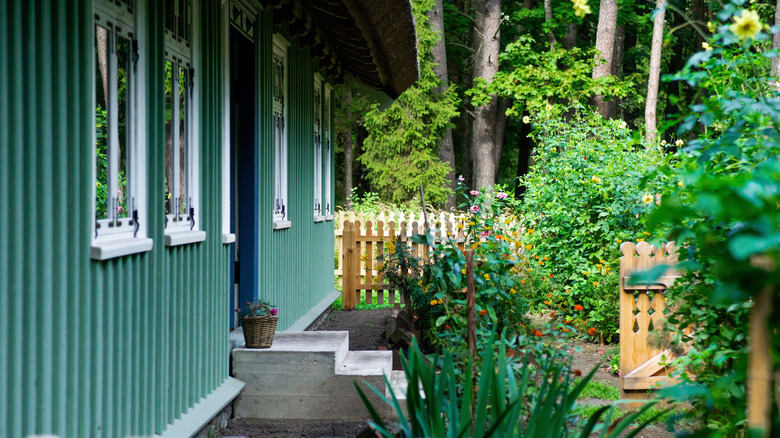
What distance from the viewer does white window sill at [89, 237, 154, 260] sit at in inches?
121

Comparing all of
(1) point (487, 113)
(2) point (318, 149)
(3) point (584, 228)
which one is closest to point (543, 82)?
(1) point (487, 113)

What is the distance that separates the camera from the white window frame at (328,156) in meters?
10.3

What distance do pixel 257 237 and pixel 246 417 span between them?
4.68 ft

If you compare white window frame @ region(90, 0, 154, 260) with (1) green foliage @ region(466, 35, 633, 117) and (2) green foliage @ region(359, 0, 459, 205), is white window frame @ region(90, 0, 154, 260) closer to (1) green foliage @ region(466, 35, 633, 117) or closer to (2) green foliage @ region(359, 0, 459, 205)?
(1) green foliage @ region(466, 35, 633, 117)

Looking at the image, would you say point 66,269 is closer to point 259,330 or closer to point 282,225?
point 259,330

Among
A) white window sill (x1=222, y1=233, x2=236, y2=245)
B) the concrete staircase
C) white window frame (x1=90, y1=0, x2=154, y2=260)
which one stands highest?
white window frame (x1=90, y1=0, x2=154, y2=260)

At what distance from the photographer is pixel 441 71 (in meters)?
23.4

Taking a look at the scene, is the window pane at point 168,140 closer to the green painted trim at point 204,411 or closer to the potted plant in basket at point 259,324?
the green painted trim at point 204,411

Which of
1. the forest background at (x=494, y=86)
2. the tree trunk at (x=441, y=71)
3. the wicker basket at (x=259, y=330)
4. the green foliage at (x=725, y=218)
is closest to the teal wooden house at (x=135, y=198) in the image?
the wicker basket at (x=259, y=330)

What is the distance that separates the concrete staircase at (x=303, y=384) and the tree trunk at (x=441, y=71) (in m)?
17.4

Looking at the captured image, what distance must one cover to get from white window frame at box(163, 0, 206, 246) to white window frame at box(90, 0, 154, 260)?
487 mm

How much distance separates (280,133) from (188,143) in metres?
2.65

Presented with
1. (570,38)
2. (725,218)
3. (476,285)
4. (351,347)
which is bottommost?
(351,347)

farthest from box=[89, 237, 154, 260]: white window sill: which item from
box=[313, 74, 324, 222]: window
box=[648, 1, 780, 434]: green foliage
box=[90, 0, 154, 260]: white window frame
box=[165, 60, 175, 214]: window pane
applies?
box=[313, 74, 324, 222]: window
